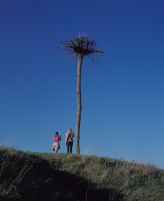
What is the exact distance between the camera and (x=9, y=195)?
1109cm

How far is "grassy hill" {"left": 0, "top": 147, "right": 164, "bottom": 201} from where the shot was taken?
41.0ft

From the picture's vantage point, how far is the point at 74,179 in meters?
16.1

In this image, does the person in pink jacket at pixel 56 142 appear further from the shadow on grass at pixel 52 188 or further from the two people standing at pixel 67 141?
the shadow on grass at pixel 52 188

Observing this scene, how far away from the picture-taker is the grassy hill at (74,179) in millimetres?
12498

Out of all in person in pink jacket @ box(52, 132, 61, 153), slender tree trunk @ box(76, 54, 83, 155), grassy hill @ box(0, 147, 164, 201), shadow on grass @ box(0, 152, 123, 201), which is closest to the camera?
shadow on grass @ box(0, 152, 123, 201)

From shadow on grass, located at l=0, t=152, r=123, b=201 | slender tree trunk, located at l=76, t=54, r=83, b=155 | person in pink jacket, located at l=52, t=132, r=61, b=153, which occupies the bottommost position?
shadow on grass, located at l=0, t=152, r=123, b=201

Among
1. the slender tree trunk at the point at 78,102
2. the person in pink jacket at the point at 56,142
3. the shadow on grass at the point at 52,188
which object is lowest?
the shadow on grass at the point at 52,188

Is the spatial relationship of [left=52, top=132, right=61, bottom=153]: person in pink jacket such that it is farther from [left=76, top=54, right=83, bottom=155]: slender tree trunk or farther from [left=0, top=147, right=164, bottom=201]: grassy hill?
[left=0, top=147, right=164, bottom=201]: grassy hill

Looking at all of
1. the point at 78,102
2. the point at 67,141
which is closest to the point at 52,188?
the point at 67,141

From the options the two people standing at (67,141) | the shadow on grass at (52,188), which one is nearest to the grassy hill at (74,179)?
the shadow on grass at (52,188)

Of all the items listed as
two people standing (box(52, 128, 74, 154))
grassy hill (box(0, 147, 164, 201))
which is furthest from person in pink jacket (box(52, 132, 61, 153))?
grassy hill (box(0, 147, 164, 201))

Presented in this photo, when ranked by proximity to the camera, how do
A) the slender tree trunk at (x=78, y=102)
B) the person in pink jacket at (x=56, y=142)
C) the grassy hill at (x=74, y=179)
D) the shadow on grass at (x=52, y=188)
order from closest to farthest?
the shadow on grass at (x=52, y=188) < the grassy hill at (x=74, y=179) < the person in pink jacket at (x=56, y=142) < the slender tree trunk at (x=78, y=102)

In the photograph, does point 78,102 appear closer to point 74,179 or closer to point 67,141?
point 67,141

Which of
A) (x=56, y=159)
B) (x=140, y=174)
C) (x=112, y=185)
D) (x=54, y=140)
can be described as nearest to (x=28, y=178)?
(x=112, y=185)
